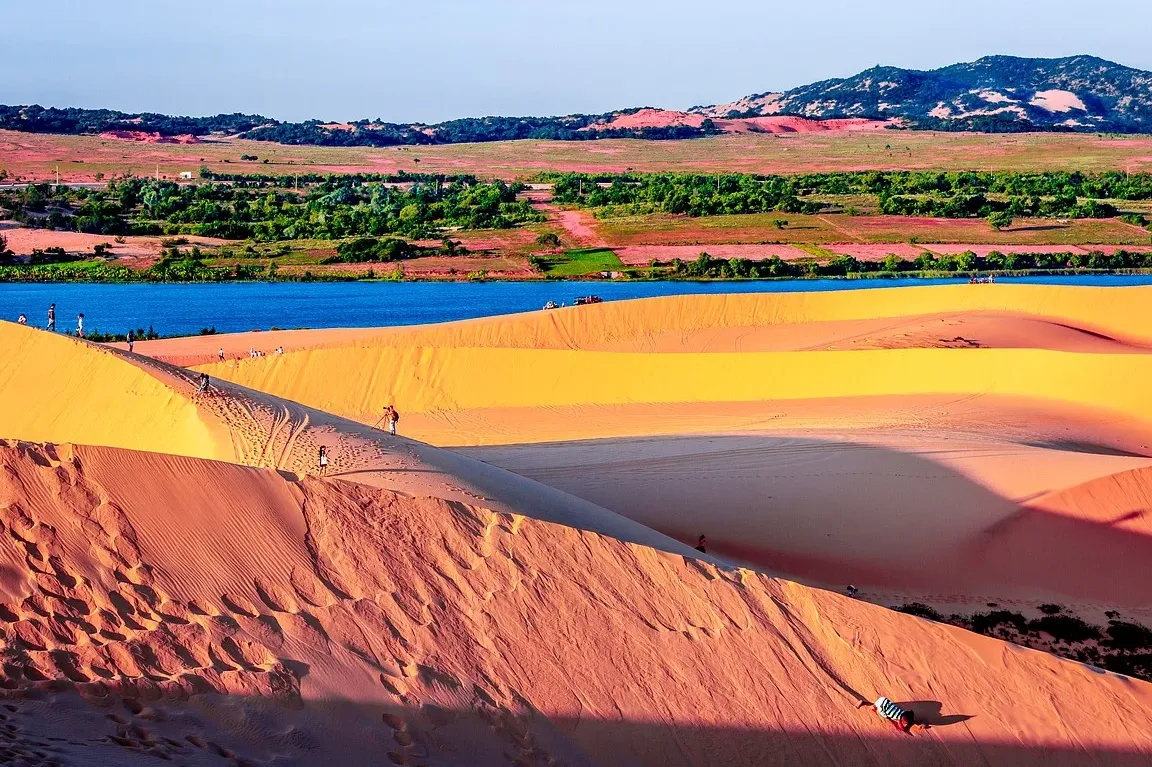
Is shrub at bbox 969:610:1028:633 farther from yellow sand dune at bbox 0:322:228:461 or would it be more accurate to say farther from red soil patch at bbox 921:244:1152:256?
red soil patch at bbox 921:244:1152:256

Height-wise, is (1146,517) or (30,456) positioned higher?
(30,456)

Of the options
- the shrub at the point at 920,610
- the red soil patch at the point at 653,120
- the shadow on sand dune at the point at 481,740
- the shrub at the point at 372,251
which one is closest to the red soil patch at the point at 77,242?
the shrub at the point at 372,251

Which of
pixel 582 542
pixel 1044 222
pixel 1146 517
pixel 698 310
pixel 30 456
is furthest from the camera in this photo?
pixel 1044 222

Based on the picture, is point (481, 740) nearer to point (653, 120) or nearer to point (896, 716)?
point (896, 716)

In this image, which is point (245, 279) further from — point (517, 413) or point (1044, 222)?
point (1044, 222)

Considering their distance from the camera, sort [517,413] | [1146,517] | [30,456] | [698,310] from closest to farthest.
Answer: [30,456] → [1146,517] → [517,413] → [698,310]

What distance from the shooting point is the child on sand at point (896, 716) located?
1048cm

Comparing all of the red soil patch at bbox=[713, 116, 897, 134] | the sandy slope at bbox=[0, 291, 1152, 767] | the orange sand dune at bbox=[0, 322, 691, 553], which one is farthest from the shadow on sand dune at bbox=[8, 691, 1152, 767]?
the red soil patch at bbox=[713, 116, 897, 134]

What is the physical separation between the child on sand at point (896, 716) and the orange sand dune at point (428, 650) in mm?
114

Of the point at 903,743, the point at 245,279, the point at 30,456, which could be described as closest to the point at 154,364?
the point at 30,456

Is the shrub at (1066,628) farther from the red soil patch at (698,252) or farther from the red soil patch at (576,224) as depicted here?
the red soil patch at (576,224)

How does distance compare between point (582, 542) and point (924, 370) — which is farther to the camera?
point (924, 370)

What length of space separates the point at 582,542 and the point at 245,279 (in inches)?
2032

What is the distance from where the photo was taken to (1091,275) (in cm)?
5847
